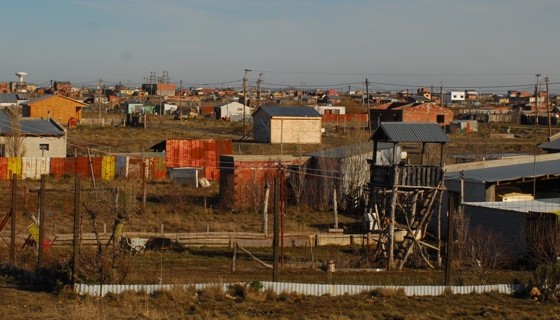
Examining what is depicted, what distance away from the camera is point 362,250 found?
71.2 feet

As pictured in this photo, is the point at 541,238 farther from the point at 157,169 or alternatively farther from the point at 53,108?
the point at 53,108

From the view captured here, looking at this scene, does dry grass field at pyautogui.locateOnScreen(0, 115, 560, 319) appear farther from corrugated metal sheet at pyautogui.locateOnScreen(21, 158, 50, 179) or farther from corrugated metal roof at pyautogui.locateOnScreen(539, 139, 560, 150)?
corrugated metal roof at pyautogui.locateOnScreen(539, 139, 560, 150)

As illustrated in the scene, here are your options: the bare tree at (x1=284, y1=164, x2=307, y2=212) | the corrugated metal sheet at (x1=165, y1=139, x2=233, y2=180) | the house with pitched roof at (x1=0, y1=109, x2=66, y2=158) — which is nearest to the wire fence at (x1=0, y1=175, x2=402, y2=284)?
the bare tree at (x1=284, y1=164, x2=307, y2=212)

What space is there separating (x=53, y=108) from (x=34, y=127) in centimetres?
2149

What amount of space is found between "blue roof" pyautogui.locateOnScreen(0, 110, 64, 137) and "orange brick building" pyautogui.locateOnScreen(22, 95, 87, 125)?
58.6ft

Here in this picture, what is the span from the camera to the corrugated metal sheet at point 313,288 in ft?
44.9

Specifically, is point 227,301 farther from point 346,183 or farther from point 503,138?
point 503,138

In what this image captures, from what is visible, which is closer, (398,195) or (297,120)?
(398,195)

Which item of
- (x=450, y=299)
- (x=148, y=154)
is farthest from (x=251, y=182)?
(x=450, y=299)

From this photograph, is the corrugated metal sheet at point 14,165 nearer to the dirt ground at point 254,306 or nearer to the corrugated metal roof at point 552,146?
the dirt ground at point 254,306

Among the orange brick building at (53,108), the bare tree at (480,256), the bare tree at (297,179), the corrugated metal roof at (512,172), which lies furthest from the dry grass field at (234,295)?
the orange brick building at (53,108)

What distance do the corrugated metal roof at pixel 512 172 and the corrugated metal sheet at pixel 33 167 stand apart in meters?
17.3

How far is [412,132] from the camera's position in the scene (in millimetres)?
19938

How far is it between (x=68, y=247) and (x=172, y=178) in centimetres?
1593
